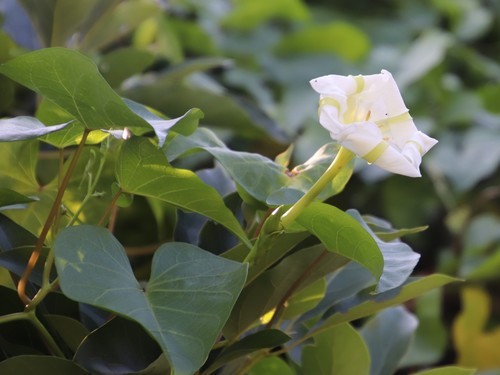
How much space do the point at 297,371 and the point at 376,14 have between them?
1228mm

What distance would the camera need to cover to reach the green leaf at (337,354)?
453mm

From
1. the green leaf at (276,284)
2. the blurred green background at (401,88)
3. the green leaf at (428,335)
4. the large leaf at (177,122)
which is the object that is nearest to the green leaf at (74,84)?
the large leaf at (177,122)

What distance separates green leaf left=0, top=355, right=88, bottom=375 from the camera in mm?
363

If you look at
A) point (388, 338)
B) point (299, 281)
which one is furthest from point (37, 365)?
point (388, 338)

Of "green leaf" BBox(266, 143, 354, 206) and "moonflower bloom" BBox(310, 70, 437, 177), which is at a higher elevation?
"moonflower bloom" BBox(310, 70, 437, 177)

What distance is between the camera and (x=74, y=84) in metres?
0.36

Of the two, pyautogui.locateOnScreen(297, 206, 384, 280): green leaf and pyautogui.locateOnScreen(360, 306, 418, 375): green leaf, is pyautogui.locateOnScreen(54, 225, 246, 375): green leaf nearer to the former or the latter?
pyautogui.locateOnScreen(297, 206, 384, 280): green leaf

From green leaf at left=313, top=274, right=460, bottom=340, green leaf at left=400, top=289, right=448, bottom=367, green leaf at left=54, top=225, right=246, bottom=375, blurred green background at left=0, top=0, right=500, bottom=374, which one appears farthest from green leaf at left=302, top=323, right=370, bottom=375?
green leaf at left=400, top=289, right=448, bottom=367

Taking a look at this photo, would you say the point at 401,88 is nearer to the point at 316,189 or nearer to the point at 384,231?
the point at 384,231

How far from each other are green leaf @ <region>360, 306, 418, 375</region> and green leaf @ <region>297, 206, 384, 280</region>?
18 centimetres

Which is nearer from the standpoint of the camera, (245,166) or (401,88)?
(245,166)

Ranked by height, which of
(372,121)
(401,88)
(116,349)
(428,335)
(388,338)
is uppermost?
(372,121)

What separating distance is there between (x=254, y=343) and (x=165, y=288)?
0.22 feet

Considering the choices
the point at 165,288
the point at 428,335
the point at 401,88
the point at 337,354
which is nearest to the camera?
the point at 165,288
